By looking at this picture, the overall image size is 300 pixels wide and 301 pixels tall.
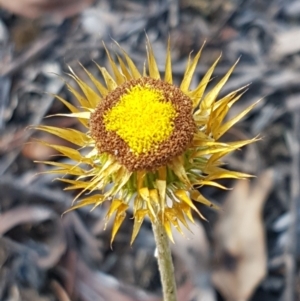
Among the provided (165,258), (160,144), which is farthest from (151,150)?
(165,258)

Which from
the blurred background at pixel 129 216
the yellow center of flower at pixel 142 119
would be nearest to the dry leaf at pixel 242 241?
the blurred background at pixel 129 216

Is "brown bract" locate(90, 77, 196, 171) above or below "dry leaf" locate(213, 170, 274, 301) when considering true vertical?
above

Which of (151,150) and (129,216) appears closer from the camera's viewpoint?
(151,150)

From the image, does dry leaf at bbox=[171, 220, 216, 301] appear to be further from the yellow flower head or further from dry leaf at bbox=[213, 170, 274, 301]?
the yellow flower head

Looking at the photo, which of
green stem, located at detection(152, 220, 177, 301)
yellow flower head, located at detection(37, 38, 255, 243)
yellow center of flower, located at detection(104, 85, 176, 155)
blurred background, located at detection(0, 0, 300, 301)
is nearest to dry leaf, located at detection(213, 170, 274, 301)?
blurred background, located at detection(0, 0, 300, 301)

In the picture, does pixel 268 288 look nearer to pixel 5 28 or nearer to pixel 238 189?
pixel 238 189

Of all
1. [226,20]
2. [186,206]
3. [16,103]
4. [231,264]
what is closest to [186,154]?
[186,206]

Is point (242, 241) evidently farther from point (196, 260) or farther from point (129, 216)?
point (129, 216)
